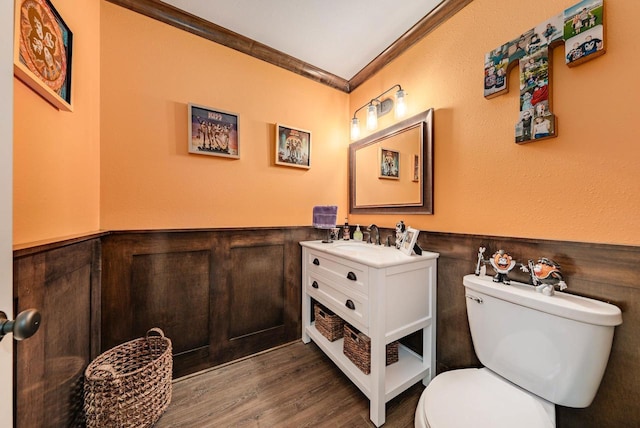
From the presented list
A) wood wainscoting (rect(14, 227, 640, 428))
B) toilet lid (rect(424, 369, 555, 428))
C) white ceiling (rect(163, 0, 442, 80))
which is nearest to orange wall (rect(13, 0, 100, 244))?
wood wainscoting (rect(14, 227, 640, 428))

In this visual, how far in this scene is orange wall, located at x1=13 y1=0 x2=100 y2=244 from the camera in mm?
764

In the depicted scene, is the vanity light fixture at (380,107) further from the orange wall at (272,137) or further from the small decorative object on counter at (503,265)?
the small decorative object on counter at (503,265)

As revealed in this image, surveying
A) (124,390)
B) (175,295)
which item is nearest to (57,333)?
(124,390)

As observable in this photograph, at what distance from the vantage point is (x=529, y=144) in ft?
3.57

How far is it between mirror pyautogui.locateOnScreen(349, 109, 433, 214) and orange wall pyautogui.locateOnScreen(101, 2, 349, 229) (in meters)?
0.40

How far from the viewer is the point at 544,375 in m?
0.87

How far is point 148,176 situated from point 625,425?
2504mm

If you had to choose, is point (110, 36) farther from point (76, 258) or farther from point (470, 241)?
point (470, 241)

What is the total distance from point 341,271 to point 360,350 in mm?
Answer: 475

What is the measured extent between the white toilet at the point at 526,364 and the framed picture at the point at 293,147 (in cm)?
150

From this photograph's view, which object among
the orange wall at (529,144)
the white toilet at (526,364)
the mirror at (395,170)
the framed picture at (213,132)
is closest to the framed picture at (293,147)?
the framed picture at (213,132)

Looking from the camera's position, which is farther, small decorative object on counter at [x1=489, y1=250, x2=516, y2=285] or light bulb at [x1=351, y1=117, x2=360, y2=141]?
light bulb at [x1=351, y1=117, x2=360, y2=141]

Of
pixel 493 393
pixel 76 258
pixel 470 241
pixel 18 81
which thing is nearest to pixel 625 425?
pixel 493 393

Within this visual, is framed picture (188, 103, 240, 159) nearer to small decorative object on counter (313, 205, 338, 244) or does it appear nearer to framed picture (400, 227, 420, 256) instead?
small decorative object on counter (313, 205, 338, 244)
